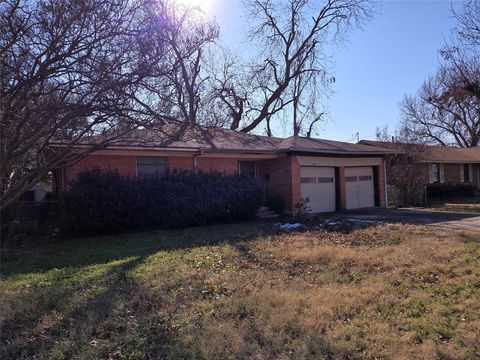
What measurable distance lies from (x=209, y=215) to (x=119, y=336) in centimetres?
1079

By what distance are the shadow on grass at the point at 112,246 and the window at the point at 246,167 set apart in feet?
18.0

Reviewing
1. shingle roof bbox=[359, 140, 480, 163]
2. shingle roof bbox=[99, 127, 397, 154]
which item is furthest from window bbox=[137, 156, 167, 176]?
shingle roof bbox=[359, 140, 480, 163]

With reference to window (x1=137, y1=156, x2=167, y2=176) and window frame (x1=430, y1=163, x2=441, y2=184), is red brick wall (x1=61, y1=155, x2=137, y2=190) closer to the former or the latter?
window (x1=137, y1=156, x2=167, y2=176)

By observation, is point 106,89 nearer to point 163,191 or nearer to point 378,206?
point 163,191

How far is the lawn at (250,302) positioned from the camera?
4.84 metres

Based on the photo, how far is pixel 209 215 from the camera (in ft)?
52.3

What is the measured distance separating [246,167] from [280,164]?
1.55 m

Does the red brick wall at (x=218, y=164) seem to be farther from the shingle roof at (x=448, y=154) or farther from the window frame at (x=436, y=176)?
the window frame at (x=436, y=176)

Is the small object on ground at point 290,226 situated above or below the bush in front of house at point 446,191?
below

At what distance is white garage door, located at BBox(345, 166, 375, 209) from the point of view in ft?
73.0

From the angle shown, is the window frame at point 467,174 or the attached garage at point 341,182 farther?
the window frame at point 467,174

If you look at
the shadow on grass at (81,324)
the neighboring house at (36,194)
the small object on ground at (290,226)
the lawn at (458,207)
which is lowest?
the shadow on grass at (81,324)

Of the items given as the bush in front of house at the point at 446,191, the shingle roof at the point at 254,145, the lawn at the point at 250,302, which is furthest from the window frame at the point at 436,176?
the lawn at the point at 250,302

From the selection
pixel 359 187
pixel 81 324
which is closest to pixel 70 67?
pixel 81 324
